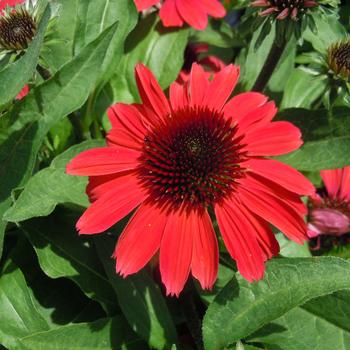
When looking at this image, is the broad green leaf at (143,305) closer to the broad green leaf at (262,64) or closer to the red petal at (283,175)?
the red petal at (283,175)

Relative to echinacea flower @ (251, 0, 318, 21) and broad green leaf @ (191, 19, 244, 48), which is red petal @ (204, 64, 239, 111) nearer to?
echinacea flower @ (251, 0, 318, 21)

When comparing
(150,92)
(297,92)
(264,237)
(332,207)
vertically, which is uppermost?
(150,92)

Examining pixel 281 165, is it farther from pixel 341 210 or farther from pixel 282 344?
pixel 341 210

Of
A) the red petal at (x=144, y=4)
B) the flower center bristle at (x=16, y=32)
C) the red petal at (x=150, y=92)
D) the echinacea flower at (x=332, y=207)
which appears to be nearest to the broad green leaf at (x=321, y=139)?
the echinacea flower at (x=332, y=207)

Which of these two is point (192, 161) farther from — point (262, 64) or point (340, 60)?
point (262, 64)

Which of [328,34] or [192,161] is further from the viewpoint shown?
[328,34]

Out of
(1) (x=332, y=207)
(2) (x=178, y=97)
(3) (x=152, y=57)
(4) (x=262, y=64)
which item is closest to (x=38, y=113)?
(2) (x=178, y=97)

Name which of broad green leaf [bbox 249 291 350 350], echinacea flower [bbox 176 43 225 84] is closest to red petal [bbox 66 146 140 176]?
broad green leaf [bbox 249 291 350 350]
